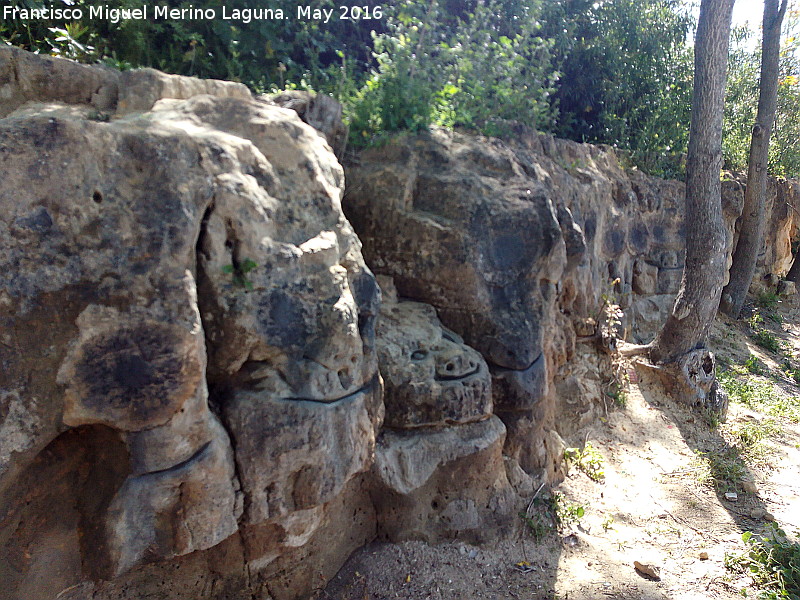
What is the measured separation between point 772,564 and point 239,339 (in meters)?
3.77

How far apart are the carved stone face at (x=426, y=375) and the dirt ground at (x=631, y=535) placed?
79 centimetres

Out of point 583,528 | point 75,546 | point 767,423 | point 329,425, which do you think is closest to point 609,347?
point 767,423

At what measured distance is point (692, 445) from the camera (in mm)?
5941

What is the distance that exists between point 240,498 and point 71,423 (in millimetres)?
765

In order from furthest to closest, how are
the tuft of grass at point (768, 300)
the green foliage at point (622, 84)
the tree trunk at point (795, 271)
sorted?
the tree trunk at point (795, 271) → the tuft of grass at point (768, 300) → the green foliage at point (622, 84)

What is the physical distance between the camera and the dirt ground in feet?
11.5

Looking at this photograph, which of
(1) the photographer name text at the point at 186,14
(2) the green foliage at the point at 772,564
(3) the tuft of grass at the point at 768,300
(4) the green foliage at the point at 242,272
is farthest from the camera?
(3) the tuft of grass at the point at 768,300

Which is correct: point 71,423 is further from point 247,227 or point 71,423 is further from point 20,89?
point 20,89

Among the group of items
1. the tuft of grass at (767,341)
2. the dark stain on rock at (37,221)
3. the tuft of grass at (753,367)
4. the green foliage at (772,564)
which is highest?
the dark stain on rock at (37,221)

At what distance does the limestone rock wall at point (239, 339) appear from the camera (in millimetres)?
2260

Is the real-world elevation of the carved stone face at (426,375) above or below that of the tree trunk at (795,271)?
above

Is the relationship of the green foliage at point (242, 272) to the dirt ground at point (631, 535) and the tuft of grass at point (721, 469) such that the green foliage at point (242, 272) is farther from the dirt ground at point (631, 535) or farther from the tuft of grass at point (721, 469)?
the tuft of grass at point (721, 469)

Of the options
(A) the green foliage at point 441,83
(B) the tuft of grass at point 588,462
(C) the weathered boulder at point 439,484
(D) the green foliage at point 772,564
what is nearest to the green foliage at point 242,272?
(C) the weathered boulder at point 439,484

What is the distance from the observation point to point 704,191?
6484 millimetres
